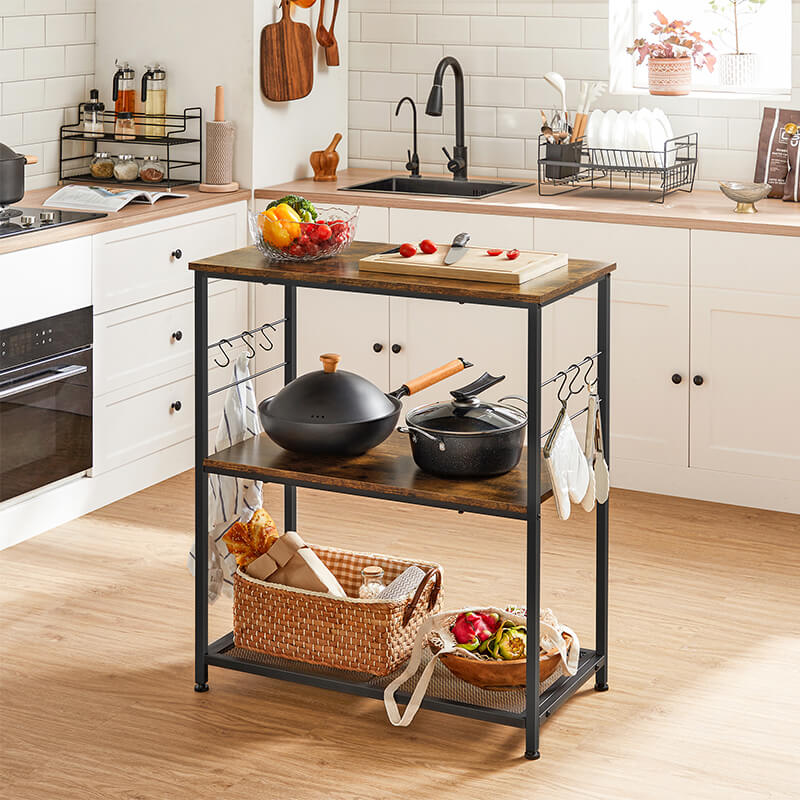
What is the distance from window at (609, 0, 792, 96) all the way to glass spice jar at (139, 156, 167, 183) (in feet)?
5.76

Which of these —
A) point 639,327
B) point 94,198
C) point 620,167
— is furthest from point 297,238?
point 620,167

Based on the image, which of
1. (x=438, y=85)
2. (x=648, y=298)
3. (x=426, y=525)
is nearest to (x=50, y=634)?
(x=426, y=525)

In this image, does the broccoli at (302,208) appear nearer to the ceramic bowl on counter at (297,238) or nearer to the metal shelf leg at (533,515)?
the ceramic bowl on counter at (297,238)

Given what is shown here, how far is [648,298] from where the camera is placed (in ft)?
15.5

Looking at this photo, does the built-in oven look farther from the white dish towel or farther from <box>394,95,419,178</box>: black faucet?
<box>394,95,419,178</box>: black faucet

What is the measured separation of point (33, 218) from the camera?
4352 millimetres

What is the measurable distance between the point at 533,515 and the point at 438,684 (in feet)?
1.82

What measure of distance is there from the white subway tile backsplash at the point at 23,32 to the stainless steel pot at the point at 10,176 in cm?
85

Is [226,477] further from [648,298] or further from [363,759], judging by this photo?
[648,298]

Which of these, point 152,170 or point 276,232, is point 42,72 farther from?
point 276,232

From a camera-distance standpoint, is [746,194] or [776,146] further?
[776,146]

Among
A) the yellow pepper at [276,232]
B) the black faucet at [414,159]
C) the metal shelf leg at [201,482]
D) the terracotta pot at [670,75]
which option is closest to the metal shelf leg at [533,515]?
the yellow pepper at [276,232]

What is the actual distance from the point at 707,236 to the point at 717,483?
2.79ft

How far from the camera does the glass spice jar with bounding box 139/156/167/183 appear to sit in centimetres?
523
